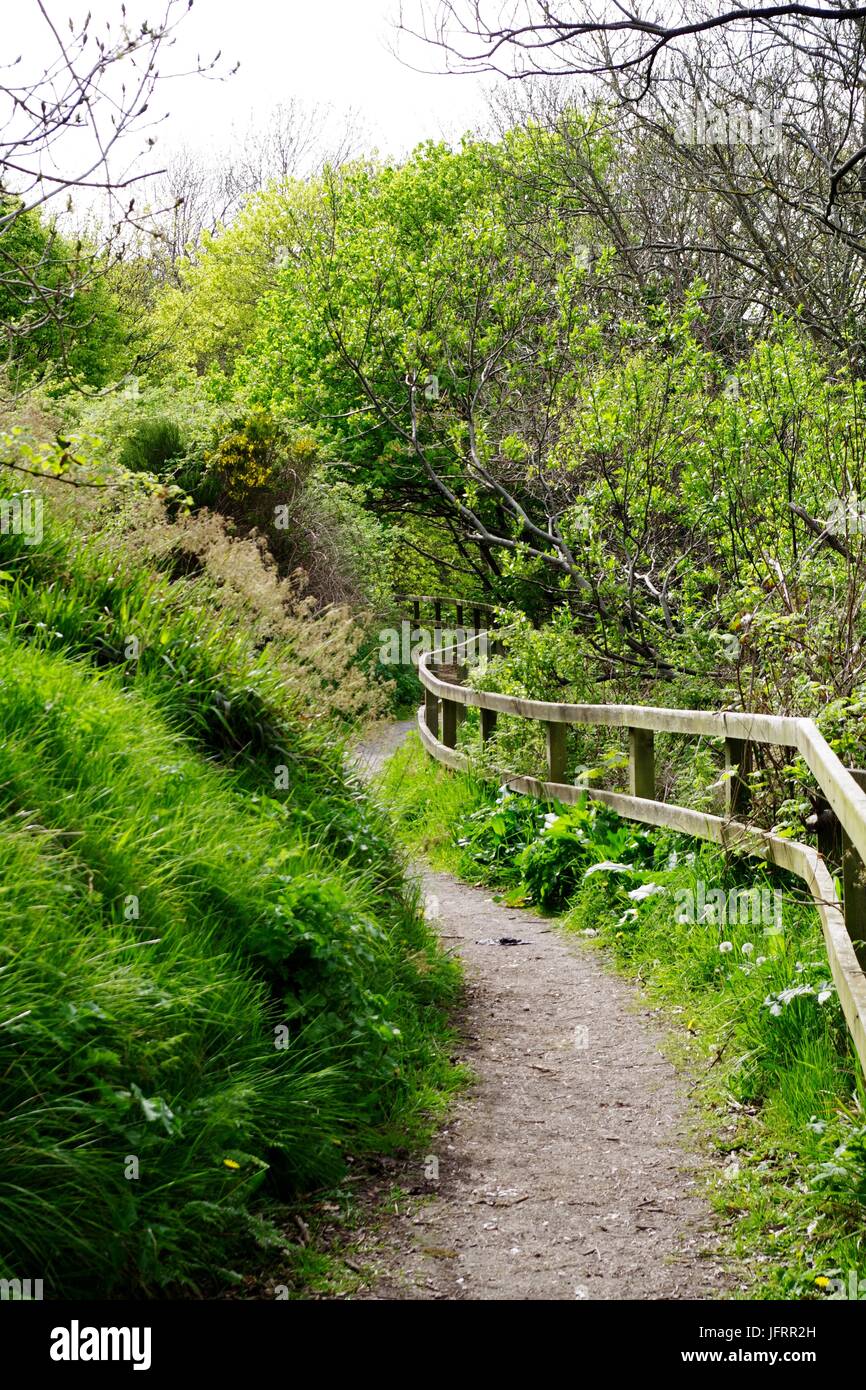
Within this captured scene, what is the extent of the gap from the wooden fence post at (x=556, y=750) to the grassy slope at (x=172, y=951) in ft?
9.47

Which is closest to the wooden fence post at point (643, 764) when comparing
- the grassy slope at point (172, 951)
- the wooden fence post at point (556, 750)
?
the wooden fence post at point (556, 750)

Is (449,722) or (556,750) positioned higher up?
(556,750)

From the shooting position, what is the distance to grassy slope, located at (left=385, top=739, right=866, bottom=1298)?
3361 mm

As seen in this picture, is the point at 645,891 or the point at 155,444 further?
the point at 155,444

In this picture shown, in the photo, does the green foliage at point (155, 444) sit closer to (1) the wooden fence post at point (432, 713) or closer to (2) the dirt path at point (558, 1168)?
(1) the wooden fence post at point (432, 713)

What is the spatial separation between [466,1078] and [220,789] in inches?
64.8

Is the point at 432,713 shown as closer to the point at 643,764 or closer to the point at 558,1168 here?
the point at 643,764

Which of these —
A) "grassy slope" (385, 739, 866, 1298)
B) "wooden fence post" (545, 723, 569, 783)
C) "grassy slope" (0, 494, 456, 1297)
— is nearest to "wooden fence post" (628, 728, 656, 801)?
"grassy slope" (385, 739, 866, 1298)

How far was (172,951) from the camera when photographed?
12.6ft

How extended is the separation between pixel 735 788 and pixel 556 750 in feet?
9.84

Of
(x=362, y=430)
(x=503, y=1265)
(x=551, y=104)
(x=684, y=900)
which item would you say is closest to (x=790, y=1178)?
(x=503, y=1265)

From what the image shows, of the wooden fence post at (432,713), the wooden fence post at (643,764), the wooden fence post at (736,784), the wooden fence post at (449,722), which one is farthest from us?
the wooden fence post at (432,713)

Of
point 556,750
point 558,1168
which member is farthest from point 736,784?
point 556,750

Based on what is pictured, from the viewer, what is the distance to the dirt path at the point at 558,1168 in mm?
3482
